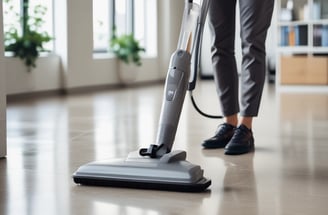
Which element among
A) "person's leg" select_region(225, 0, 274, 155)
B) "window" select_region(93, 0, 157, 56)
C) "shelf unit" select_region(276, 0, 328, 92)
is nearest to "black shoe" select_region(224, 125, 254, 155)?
"person's leg" select_region(225, 0, 274, 155)

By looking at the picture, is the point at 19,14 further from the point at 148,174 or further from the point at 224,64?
the point at 148,174

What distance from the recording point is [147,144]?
2.92m

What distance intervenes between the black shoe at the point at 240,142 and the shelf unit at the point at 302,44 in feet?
15.3

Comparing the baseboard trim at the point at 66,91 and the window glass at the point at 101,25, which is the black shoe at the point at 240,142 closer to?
the baseboard trim at the point at 66,91

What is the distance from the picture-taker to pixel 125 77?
8188 millimetres

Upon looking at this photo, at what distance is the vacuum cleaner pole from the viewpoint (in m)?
1.96

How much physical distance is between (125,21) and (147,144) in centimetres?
604

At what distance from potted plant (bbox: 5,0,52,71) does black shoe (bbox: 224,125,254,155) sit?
391 cm

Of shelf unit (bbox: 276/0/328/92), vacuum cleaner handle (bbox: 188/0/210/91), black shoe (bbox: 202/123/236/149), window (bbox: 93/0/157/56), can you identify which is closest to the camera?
vacuum cleaner handle (bbox: 188/0/210/91)

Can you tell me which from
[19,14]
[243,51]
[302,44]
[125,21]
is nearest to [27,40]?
[19,14]

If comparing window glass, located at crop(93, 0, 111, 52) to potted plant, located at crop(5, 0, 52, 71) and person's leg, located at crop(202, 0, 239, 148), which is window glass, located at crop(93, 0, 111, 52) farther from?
person's leg, located at crop(202, 0, 239, 148)

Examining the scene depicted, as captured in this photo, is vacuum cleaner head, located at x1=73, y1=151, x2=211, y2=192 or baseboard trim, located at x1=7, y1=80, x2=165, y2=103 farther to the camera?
baseboard trim, located at x1=7, y1=80, x2=165, y2=103

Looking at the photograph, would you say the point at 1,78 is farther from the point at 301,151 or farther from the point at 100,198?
the point at 301,151

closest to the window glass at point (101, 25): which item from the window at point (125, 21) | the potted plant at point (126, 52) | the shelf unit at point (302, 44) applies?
the window at point (125, 21)
